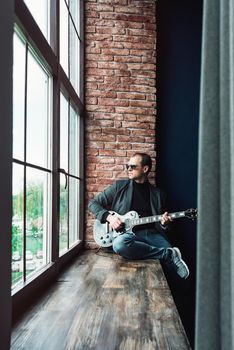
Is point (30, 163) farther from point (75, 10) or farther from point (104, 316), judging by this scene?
point (75, 10)

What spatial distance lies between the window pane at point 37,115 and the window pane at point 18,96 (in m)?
0.11

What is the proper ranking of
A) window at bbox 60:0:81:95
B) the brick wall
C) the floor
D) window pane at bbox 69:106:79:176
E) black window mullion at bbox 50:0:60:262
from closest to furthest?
the floor < black window mullion at bbox 50:0:60:262 < window at bbox 60:0:81:95 < window pane at bbox 69:106:79:176 < the brick wall

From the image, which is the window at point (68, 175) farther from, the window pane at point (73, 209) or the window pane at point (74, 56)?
the window pane at point (74, 56)

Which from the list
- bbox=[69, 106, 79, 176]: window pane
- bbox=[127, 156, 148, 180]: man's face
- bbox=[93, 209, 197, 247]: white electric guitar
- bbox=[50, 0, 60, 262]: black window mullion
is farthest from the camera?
bbox=[127, 156, 148, 180]: man's face

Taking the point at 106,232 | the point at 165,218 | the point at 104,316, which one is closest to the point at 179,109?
the point at 165,218

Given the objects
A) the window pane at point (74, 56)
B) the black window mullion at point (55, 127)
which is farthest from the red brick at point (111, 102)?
the black window mullion at point (55, 127)

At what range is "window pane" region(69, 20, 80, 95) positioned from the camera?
11.7ft

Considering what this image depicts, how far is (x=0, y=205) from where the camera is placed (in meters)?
1.22

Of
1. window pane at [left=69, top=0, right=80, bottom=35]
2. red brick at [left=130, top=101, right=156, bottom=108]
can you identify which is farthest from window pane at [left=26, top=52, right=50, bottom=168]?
red brick at [left=130, top=101, right=156, bottom=108]

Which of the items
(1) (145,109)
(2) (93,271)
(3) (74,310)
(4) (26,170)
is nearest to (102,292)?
(3) (74,310)

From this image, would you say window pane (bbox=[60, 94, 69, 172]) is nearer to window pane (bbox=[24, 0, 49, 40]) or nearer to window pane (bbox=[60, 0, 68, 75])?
window pane (bbox=[60, 0, 68, 75])

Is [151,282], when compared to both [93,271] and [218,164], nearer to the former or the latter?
[93,271]

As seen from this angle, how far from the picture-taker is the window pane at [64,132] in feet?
10.0

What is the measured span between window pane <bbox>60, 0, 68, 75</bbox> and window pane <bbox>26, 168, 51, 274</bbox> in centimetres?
111
